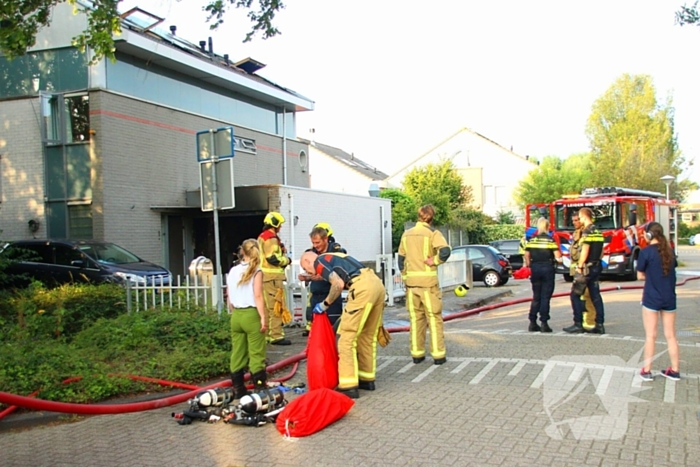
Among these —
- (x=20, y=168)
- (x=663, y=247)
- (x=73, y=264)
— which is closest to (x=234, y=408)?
(x=663, y=247)

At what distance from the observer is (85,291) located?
10.1 metres

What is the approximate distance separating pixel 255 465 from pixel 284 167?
765 inches

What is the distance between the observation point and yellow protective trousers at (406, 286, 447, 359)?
7.93 metres

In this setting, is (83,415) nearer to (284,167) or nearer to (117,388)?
(117,388)

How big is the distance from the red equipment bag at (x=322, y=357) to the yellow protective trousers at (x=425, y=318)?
1.62 metres

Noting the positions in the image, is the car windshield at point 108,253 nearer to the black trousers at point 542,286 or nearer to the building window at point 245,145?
the building window at point 245,145

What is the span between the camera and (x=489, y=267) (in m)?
20.7

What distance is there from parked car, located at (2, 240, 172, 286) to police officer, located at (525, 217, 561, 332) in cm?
758

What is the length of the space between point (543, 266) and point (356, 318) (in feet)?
15.0

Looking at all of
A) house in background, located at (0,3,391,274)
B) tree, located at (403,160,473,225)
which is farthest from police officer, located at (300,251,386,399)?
tree, located at (403,160,473,225)

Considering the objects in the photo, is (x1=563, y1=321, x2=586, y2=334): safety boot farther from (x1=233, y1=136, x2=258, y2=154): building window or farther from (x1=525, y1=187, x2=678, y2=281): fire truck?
(x1=233, y1=136, x2=258, y2=154): building window

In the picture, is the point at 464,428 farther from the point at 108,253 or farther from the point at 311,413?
the point at 108,253

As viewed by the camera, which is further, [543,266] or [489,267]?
[489,267]

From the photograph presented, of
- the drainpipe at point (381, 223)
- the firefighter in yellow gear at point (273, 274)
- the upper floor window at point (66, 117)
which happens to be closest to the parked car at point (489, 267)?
the drainpipe at point (381, 223)
